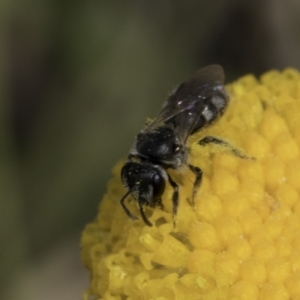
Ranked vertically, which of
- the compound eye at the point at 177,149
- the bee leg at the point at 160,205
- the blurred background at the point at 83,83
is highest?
the compound eye at the point at 177,149

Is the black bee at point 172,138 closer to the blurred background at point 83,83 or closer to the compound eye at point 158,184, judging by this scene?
the compound eye at point 158,184

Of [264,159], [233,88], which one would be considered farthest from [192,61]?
[264,159]

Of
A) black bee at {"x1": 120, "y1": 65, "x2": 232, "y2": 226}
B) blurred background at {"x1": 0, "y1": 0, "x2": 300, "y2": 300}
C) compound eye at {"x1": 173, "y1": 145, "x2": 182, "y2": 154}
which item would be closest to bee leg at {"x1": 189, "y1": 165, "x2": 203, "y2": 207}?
black bee at {"x1": 120, "y1": 65, "x2": 232, "y2": 226}

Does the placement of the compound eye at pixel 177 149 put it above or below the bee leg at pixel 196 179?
above

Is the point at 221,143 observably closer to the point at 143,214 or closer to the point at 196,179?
the point at 196,179

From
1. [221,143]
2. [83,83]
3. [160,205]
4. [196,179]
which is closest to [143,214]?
[160,205]

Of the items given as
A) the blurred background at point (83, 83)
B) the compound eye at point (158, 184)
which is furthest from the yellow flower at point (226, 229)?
the blurred background at point (83, 83)

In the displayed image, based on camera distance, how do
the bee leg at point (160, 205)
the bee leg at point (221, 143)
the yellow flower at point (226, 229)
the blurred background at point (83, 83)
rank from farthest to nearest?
the blurred background at point (83, 83)
the bee leg at point (221, 143)
the bee leg at point (160, 205)
the yellow flower at point (226, 229)

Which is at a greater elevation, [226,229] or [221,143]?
[221,143]
